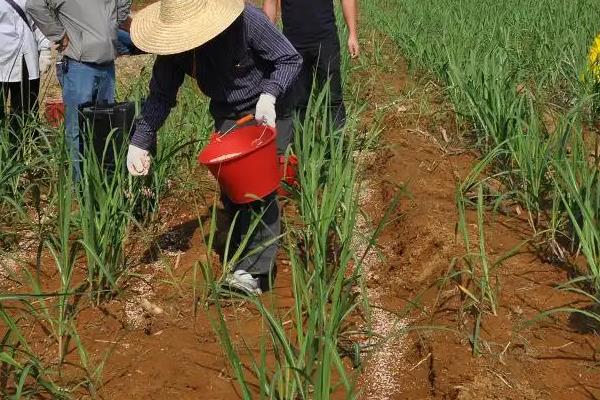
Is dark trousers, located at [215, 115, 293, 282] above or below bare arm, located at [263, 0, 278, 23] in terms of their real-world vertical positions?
below

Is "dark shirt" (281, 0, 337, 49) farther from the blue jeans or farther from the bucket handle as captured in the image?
the bucket handle

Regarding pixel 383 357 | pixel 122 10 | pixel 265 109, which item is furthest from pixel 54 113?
pixel 383 357

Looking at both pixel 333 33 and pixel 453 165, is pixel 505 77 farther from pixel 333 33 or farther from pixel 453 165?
pixel 333 33

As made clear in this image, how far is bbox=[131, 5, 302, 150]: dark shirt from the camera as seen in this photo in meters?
2.21

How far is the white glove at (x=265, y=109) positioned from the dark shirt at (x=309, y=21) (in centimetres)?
118

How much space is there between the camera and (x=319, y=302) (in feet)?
5.06

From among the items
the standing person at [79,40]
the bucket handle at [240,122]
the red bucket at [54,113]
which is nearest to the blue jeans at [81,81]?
the standing person at [79,40]

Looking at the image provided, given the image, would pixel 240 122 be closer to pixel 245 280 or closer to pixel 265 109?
pixel 265 109

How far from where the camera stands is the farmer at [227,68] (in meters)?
2.07

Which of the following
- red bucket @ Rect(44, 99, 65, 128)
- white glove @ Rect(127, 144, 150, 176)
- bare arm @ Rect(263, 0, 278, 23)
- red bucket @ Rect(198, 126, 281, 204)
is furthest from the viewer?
red bucket @ Rect(44, 99, 65, 128)

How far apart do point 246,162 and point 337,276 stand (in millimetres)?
522

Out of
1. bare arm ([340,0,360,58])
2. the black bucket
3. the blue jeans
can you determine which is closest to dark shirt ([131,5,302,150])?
the black bucket

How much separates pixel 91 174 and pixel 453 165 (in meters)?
1.91

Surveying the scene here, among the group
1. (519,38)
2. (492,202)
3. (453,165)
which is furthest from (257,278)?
(519,38)
